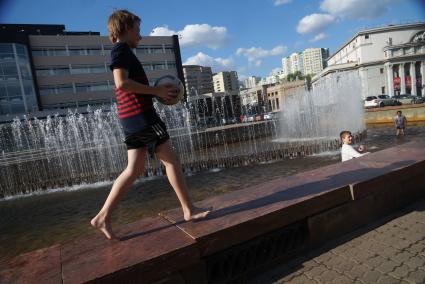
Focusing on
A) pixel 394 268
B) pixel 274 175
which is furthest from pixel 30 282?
pixel 274 175

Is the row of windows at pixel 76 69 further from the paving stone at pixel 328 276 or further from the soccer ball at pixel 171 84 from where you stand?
the paving stone at pixel 328 276

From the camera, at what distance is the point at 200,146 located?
756 inches

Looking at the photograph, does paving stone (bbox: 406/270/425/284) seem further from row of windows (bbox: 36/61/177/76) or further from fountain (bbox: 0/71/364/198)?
row of windows (bbox: 36/61/177/76)

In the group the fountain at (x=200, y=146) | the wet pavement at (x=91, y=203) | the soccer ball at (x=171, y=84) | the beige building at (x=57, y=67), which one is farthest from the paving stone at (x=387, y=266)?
the beige building at (x=57, y=67)

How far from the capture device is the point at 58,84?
179ft

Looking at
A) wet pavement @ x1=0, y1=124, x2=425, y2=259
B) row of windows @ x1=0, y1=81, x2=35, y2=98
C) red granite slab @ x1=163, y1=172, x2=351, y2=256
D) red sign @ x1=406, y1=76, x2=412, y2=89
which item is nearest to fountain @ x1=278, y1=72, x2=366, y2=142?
wet pavement @ x1=0, y1=124, x2=425, y2=259

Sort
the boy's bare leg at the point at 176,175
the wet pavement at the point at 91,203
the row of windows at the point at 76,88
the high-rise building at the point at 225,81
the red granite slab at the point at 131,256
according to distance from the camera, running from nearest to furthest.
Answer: the red granite slab at the point at 131,256
the boy's bare leg at the point at 176,175
the wet pavement at the point at 91,203
the row of windows at the point at 76,88
the high-rise building at the point at 225,81

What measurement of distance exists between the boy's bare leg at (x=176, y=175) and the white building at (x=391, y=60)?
8592 cm

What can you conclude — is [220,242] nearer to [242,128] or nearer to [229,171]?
[229,171]

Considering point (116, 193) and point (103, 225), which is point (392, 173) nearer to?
point (116, 193)

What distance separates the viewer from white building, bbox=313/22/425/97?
76062 mm

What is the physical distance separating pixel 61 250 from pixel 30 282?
0.51m

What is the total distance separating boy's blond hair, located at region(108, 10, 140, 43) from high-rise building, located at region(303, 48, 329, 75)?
192053 millimetres

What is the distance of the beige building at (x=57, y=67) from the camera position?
152 feet
